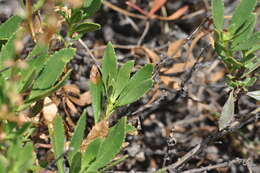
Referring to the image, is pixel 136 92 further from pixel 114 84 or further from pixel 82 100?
pixel 82 100

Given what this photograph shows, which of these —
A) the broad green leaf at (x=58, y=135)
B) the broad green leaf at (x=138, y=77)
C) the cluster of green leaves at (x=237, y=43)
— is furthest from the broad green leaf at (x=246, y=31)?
the broad green leaf at (x=58, y=135)

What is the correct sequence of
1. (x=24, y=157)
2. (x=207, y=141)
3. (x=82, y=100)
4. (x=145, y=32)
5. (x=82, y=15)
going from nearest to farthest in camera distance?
1. (x=24, y=157)
2. (x=82, y=15)
3. (x=207, y=141)
4. (x=82, y=100)
5. (x=145, y=32)

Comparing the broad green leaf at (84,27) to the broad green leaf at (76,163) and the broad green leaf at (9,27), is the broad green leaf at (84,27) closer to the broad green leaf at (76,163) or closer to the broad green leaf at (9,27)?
the broad green leaf at (9,27)

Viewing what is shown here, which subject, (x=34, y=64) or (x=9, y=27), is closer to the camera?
(x=34, y=64)

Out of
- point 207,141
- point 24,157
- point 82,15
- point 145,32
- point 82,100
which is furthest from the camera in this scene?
point 145,32

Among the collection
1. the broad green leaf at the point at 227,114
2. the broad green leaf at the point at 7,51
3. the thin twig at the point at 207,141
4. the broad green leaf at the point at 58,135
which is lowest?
the thin twig at the point at 207,141

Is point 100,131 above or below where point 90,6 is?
below

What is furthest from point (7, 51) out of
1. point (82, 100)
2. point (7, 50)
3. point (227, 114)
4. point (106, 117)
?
point (227, 114)
